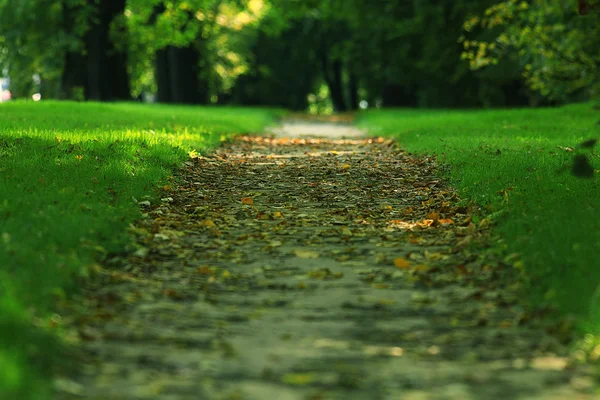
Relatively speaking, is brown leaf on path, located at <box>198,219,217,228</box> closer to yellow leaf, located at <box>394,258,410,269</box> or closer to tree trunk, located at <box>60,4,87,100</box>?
yellow leaf, located at <box>394,258,410,269</box>

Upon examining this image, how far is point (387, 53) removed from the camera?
136 ft

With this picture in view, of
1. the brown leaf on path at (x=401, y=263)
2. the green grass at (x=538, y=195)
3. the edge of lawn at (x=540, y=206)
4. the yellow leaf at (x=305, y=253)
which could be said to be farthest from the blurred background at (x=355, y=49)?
the brown leaf on path at (x=401, y=263)

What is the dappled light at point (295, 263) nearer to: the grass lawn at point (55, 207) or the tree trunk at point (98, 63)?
the grass lawn at point (55, 207)

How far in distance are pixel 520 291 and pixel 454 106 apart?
3657 cm

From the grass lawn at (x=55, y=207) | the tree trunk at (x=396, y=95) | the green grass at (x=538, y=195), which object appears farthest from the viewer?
the tree trunk at (x=396, y=95)

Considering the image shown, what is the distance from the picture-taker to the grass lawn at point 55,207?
545 centimetres

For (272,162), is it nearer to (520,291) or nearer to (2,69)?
(520,291)

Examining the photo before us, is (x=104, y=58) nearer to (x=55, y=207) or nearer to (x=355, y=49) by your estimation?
(x=355, y=49)

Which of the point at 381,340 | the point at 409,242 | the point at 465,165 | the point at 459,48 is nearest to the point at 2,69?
the point at 459,48

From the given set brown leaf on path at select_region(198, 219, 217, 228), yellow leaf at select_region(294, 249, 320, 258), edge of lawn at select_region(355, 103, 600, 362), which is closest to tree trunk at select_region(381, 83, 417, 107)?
edge of lawn at select_region(355, 103, 600, 362)

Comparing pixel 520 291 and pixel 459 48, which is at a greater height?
pixel 459 48

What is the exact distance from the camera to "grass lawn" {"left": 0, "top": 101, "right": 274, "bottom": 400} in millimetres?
5445

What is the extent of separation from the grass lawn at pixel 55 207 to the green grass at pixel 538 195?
3.08 m

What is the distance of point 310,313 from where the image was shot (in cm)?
660
